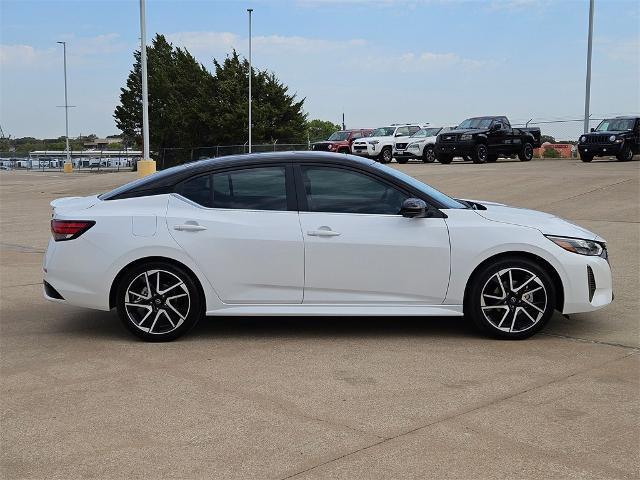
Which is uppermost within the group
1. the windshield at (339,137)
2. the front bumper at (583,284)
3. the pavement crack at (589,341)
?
the windshield at (339,137)

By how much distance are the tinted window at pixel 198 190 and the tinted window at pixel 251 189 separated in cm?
6

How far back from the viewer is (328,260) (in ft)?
19.8

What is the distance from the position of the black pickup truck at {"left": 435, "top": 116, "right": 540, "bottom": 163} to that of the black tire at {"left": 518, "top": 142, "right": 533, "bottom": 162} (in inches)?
16.2

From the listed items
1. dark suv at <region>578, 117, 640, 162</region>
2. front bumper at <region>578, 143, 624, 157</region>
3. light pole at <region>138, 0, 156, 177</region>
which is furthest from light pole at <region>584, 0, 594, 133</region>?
light pole at <region>138, 0, 156, 177</region>

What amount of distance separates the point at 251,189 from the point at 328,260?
88cm

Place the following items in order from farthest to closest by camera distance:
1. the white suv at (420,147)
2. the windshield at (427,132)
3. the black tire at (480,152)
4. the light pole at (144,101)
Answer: the windshield at (427,132), the white suv at (420,147), the black tire at (480,152), the light pole at (144,101)

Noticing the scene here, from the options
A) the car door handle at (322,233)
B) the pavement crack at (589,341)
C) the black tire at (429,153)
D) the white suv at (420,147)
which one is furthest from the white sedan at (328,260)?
the black tire at (429,153)

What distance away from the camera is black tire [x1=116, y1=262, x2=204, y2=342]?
6066 millimetres

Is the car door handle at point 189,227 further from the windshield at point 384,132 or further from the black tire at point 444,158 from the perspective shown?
the windshield at point 384,132

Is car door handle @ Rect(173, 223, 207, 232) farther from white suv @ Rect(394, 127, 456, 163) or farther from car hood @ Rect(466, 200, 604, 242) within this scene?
white suv @ Rect(394, 127, 456, 163)

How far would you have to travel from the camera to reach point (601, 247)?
6273 mm

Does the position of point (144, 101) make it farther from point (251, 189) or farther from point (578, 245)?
point (578, 245)

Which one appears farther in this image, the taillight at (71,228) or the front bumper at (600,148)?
the front bumper at (600,148)

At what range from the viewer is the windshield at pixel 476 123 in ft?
103
